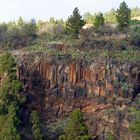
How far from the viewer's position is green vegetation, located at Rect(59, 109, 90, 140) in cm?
6259

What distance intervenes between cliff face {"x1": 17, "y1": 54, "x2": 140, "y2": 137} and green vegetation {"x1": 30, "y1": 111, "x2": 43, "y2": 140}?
2778mm

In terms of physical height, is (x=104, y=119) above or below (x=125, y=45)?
below

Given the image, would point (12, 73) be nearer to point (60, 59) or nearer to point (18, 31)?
point (60, 59)

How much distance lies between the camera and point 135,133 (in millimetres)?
63062

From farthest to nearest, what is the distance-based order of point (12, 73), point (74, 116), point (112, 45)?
point (112, 45) → point (12, 73) → point (74, 116)

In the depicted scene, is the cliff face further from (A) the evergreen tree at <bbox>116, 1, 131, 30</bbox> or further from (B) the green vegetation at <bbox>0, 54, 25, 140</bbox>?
(A) the evergreen tree at <bbox>116, 1, 131, 30</bbox>

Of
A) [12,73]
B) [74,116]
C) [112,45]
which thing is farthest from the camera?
[112,45]

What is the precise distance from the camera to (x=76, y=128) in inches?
2470

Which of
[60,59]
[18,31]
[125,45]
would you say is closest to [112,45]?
[125,45]

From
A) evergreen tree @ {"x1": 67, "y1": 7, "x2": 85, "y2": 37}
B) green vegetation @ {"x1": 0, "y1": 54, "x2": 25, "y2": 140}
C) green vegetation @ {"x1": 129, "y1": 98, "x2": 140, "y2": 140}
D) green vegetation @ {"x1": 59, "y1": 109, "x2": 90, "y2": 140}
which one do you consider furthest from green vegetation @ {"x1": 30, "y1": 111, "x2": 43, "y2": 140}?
evergreen tree @ {"x1": 67, "y1": 7, "x2": 85, "y2": 37}

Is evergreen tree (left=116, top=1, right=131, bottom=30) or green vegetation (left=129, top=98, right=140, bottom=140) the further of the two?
evergreen tree (left=116, top=1, right=131, bottom=30)

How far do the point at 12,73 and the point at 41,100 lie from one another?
4.58m

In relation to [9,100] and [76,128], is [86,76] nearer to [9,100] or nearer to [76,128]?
[76,128]

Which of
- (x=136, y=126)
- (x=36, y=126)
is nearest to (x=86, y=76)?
(x=36, y=126)
